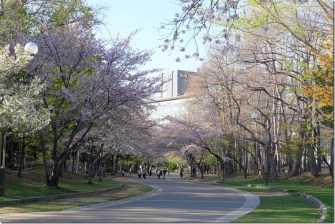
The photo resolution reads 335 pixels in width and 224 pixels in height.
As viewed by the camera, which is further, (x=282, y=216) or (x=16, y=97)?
(x=16, y=97)

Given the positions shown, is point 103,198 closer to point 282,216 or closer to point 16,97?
point 16,97

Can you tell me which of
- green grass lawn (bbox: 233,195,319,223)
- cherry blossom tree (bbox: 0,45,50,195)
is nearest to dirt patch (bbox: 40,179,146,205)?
cherry blossom tree (bbox: 0,45,50,195)

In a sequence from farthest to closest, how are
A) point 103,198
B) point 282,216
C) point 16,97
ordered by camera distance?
point 103,198 < point 16,97 < point 282,216

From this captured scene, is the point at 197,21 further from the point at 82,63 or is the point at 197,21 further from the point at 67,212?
the point at 82,63

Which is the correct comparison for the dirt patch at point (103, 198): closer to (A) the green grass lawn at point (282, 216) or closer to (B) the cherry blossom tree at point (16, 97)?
(B) the cherry blossom tree at point (16, 97)

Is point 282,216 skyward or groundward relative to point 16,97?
groundward

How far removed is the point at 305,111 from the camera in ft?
102

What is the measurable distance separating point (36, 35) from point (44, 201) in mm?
9460

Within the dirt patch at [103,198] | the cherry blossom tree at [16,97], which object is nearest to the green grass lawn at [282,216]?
the dirt patch at [103,198]

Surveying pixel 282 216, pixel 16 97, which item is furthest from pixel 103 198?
pixel 282 216

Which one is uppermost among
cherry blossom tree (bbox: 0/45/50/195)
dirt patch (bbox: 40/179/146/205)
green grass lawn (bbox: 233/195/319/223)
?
cherry blossom tree (bbox: 0/45/50/195)

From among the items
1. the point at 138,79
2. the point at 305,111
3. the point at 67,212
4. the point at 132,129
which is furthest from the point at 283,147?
the point at 67,212

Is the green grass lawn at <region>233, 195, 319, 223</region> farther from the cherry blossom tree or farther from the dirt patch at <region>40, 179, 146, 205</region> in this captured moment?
the cherry blossom tree

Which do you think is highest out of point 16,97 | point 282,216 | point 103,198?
point 16,97
